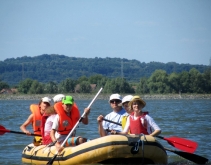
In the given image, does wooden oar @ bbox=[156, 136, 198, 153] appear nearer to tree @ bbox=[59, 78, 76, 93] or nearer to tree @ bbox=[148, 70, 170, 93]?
tree @ bbox=[148, 70, 170, 93]

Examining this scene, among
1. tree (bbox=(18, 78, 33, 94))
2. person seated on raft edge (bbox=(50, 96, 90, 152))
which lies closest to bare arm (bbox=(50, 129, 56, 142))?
person seated on raft edge (bbox=(50, 96, 90, 152))

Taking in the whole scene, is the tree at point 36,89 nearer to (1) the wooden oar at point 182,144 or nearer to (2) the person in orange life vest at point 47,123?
(2) the person in orange life vest at point 47,123

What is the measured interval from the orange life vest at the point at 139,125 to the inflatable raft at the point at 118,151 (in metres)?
0.33

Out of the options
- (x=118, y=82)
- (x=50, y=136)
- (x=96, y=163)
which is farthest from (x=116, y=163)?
Result: (x=118, y=82)

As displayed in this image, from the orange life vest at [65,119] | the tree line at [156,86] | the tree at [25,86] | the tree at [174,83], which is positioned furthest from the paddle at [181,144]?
the tree at [25,86]

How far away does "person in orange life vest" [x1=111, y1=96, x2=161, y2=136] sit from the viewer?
10.5m

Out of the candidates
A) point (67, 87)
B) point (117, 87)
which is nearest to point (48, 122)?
point (117, 87)

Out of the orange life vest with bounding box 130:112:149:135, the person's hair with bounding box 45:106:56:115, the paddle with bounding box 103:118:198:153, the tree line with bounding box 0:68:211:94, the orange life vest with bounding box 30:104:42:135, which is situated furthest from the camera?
the tree line with bounding box 0:68:211:94

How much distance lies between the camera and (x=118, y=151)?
1022 cm

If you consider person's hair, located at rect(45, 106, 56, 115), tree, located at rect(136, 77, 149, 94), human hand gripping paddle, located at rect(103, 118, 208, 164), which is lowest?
tree, located at rect(136, 77, 149, 94)

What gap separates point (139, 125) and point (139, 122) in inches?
2.7

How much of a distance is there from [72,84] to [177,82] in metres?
19.4

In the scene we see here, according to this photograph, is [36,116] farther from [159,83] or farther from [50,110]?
[159,83]

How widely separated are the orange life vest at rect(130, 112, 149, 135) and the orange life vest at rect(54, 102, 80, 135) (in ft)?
3.92
